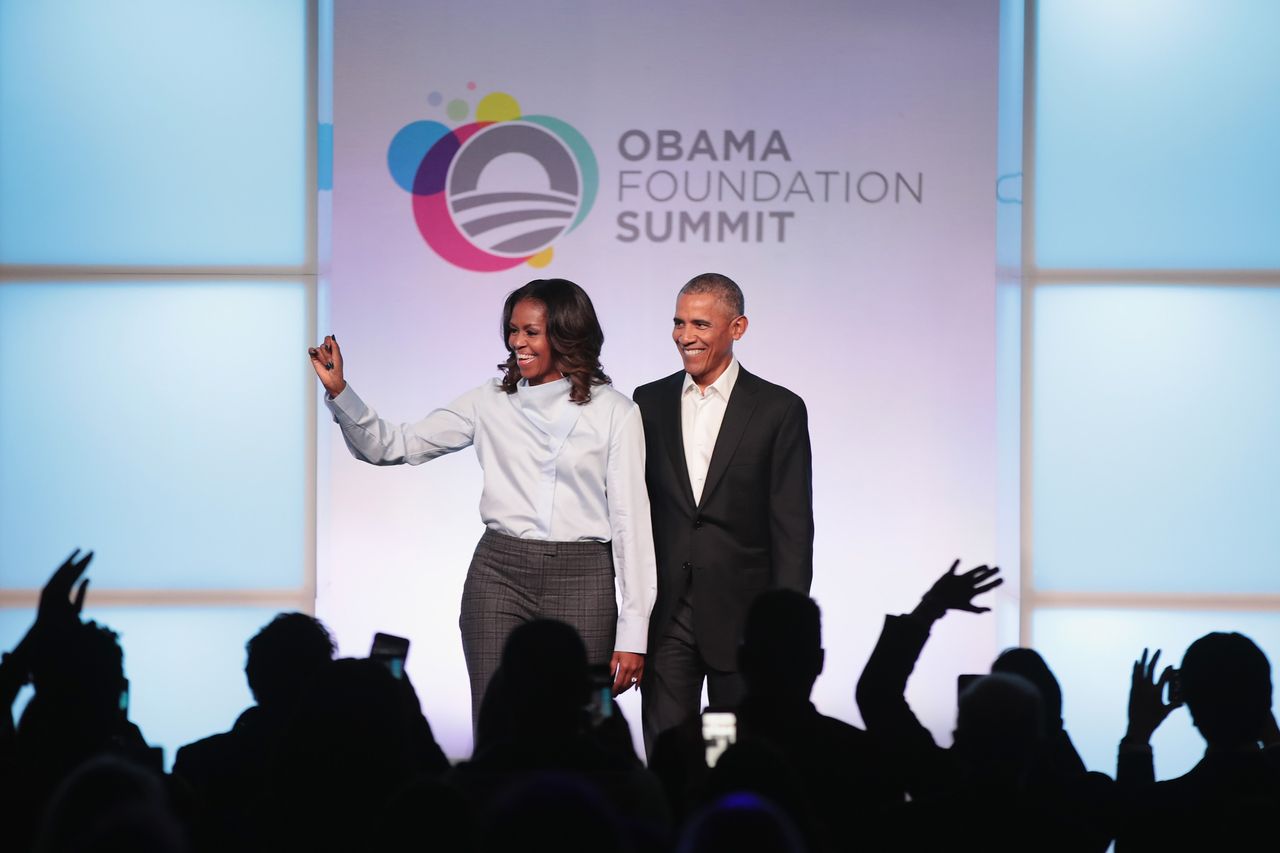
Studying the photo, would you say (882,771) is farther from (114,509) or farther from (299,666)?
(114,509)

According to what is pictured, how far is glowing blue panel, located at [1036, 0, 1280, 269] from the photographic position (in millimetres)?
6098

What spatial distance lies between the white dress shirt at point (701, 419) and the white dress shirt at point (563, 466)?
10.9 inches

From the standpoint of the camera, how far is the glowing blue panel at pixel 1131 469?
6.11 m

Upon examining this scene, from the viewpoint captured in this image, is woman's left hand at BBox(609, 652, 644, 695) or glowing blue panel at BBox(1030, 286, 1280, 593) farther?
glowing blue panel at BBox(1030, 286, 1280, 593)

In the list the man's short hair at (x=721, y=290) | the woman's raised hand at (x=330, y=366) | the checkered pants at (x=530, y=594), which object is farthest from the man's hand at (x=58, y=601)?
the man's short hair at (x=721, y=290)

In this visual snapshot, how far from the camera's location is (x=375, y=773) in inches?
89.1

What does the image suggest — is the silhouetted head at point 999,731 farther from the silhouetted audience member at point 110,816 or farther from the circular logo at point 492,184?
the circular logo at point 492,184

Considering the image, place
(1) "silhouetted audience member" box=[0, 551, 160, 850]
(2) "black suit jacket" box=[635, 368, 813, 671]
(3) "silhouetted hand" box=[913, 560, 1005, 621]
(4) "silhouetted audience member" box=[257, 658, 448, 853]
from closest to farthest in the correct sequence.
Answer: (4) "silhouetted audience member" box=[257, 658, 448, 853] → (1) "silhouetted audience member" box=[0, 551, 160, 850] → (3) "silhouetted hand" box=[913, 560, 1005, 621] → (2) "black suit jacket" box=[635, 368, 813, 671]

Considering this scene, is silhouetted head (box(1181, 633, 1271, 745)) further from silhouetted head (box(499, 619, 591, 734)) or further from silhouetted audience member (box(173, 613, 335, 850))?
silhouetted audience member (box(173, 613, 335, 850))

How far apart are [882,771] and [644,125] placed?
393 cm

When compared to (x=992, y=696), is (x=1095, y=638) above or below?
below

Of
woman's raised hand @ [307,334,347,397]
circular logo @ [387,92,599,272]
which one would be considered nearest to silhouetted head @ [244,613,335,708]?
woman's raised hand @ [307,334,347,397]

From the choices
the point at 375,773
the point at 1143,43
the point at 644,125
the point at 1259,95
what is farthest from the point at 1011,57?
the point at 375,773

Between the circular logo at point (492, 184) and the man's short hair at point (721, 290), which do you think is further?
the circular logo at point (492, 184)
